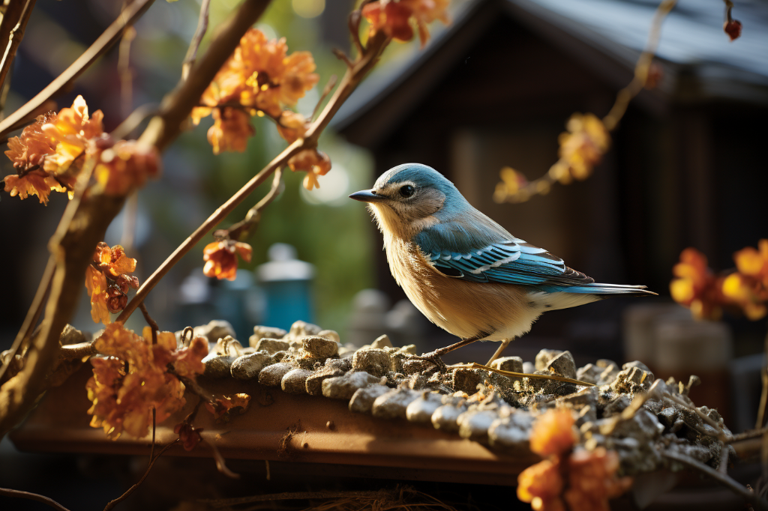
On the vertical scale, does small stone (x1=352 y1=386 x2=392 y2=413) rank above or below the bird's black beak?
below

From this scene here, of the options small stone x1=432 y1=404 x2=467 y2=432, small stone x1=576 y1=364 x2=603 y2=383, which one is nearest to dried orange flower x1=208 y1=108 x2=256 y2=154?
small stone x1=432 y1=404 x2=467 y2=432

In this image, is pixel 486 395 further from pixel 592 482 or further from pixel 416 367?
pixel 592 482

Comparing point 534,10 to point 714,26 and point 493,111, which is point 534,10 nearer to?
point 493,111

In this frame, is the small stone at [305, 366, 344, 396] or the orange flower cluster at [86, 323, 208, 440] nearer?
the orange flower cluster at [86, 323, 208, 440]

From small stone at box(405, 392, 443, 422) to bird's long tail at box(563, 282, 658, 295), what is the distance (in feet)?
2.00

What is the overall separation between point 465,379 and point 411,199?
0.61 m

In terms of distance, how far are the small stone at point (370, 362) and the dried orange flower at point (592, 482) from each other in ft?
1.62

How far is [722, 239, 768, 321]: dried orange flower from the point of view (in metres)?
0.54

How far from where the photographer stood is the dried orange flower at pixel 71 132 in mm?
692

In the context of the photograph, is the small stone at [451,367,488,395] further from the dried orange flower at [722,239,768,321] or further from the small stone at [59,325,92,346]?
the small stone at [59,325,92,346]

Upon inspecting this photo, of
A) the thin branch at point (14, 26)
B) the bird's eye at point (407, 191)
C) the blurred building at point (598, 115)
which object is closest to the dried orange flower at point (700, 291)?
the thin branch at point (14, 26)

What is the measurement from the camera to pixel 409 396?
84 centimetres

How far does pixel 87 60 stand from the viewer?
66cm

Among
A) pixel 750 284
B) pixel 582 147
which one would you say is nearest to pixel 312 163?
pixel 750 284
